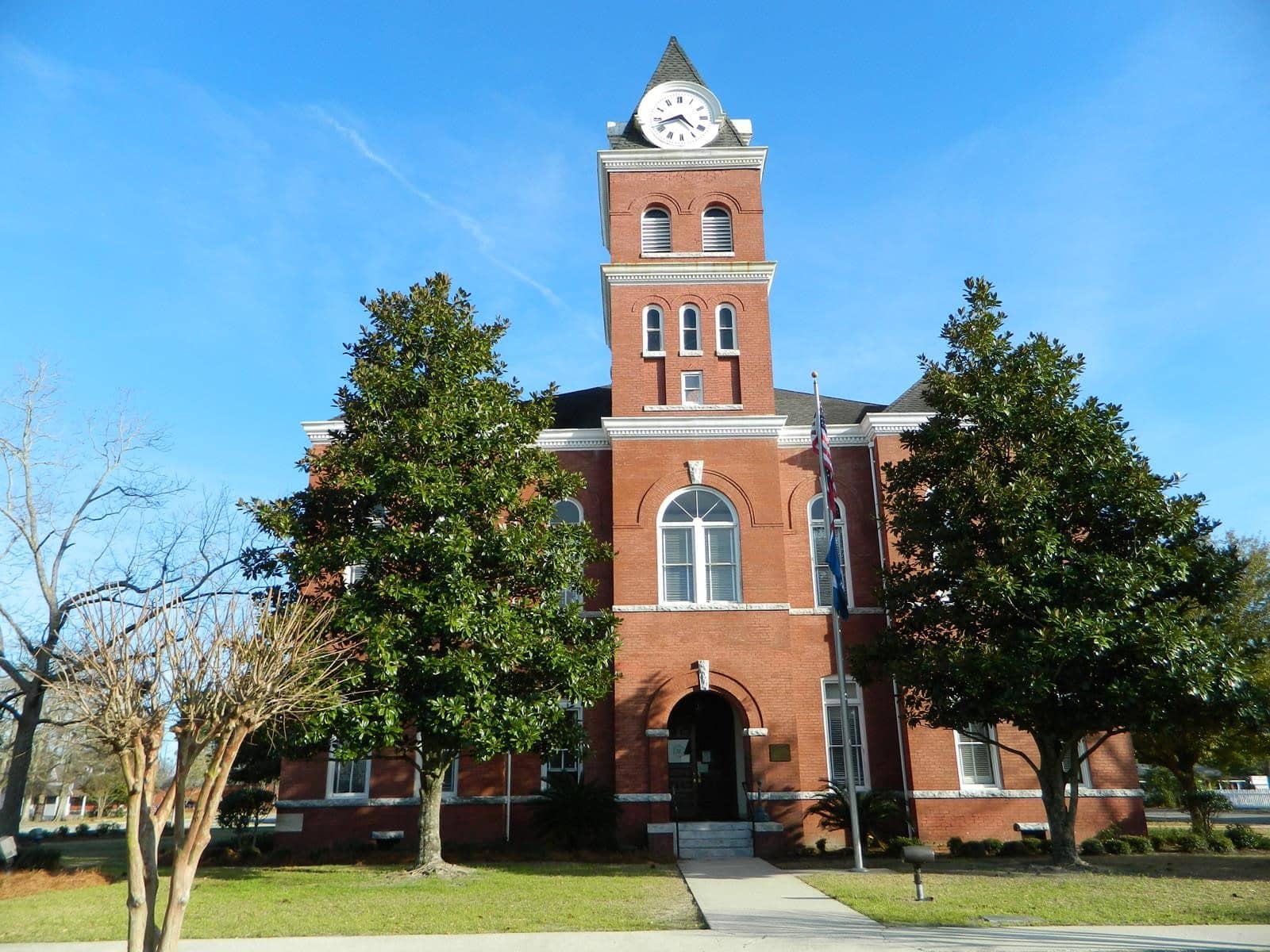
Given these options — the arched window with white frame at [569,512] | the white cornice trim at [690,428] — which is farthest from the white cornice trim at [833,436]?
the arched window with white frame at [569,512]

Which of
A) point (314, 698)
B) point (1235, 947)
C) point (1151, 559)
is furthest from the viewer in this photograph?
point (1151, 559)

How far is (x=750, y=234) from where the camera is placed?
25172 millimetres

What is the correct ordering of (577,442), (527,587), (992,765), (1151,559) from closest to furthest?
(1151,559)
(527,587)
(992,765)
(577,442)

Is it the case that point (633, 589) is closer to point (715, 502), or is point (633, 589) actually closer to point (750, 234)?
point (715, 502)

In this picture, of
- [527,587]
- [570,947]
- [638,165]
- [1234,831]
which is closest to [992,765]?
[1234,831]

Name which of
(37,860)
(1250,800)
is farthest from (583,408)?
(1250,800)

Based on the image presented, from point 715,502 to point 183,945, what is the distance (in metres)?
15.0

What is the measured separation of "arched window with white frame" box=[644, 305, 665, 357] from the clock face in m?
5.16

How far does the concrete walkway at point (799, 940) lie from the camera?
995 centimetres

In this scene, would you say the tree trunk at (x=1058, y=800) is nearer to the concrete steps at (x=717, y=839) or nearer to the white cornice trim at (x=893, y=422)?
the concrete steps at (x=717, y=839)

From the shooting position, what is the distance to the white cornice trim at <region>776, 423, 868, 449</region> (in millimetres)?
24156

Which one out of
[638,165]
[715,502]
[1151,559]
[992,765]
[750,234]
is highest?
[638,165]

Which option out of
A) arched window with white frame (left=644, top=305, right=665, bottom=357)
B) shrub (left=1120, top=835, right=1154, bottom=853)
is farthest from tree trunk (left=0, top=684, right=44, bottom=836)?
shrub (left=1120, top=835, right=1154, bottom=853)

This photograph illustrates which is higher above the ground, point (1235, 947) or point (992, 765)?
point (992, 765)
